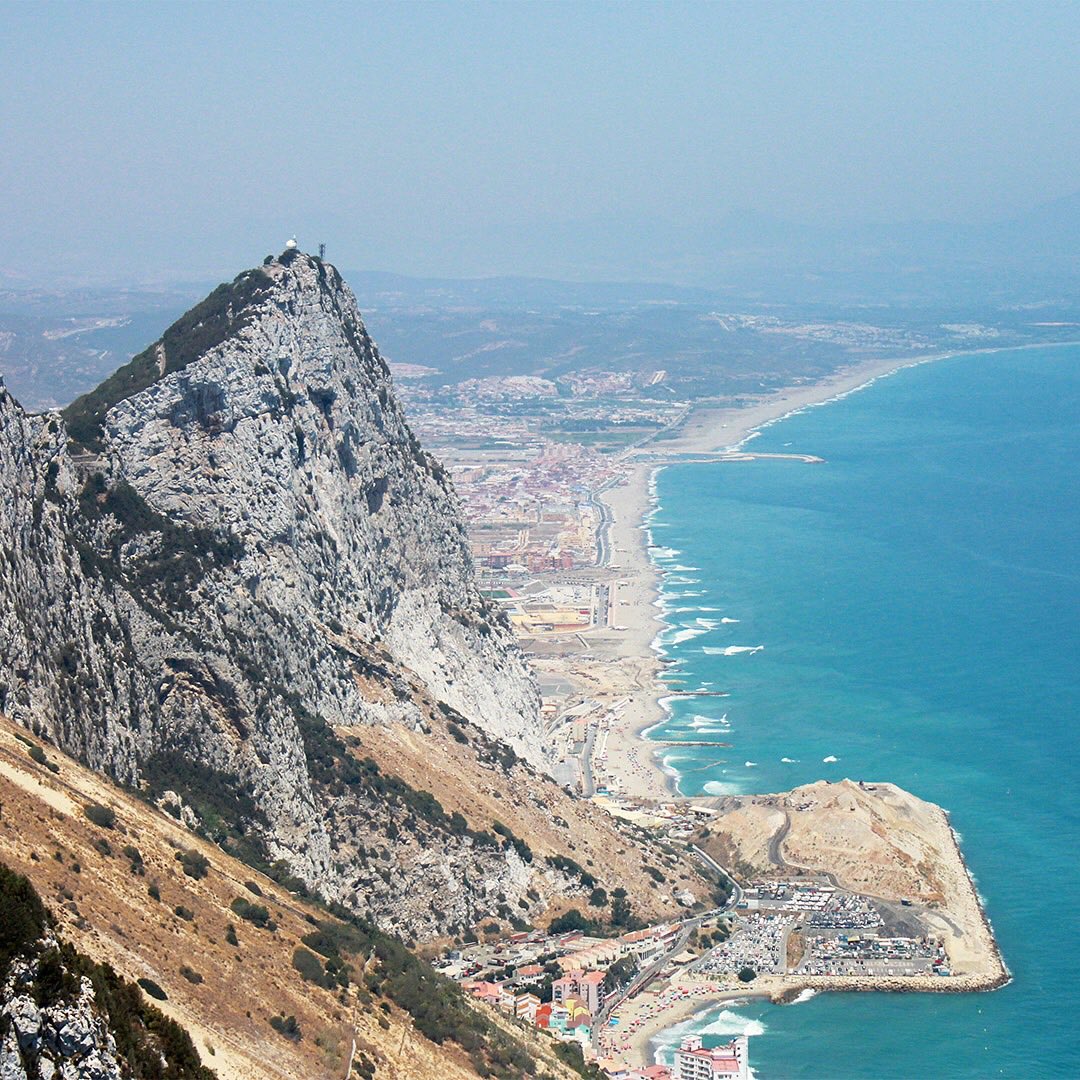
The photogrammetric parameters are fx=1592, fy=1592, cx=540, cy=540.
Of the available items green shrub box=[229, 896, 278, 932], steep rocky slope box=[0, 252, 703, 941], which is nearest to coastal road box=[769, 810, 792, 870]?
steep rocky slope box=[0, 252, 703, 941]

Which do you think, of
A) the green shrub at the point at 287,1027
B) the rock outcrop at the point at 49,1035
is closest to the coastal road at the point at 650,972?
the green shrub at the point at 287,1027

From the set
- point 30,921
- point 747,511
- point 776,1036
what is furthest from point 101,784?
point 747,511

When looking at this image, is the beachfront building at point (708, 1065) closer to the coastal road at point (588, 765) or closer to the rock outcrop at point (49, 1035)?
the coastal road at point (588, 765)

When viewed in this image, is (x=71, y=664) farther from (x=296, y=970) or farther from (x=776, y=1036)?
(x=776, y=1036)

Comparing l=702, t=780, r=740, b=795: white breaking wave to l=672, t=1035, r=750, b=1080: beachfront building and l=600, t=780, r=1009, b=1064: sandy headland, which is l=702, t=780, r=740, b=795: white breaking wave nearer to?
l=600, t=780, r=1009, b=1064: sandy headland

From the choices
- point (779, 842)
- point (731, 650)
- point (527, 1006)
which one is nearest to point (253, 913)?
point (527, 1006)

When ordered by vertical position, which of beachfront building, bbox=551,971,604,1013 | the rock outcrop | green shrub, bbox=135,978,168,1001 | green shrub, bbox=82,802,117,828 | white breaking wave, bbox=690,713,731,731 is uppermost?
the rock outcrop

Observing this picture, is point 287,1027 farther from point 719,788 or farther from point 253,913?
point 719,788

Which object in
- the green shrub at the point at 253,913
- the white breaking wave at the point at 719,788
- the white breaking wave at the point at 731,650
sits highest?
the green shrub at the point at 253,913
